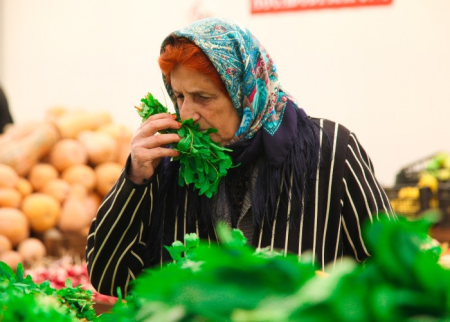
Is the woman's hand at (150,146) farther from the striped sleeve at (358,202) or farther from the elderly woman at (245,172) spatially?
the striped sleeve at (358,202)

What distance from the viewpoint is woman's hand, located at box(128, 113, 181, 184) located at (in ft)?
6.12

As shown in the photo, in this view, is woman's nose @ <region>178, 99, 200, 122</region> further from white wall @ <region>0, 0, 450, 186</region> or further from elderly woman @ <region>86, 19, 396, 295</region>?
white wall @ <region>0, 0, 450, 186</region>

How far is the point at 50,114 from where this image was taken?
14.7 ft

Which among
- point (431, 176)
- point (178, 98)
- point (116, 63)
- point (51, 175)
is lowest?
point (431, 176)

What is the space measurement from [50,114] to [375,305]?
13.2 feet

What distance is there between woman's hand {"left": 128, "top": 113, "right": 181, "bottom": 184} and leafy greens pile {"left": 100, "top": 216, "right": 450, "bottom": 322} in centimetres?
105

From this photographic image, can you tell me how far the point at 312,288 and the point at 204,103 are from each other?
1.19 meters

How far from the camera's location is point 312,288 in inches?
29.3

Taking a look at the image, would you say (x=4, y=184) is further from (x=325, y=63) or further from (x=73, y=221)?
(x=325, y=63)

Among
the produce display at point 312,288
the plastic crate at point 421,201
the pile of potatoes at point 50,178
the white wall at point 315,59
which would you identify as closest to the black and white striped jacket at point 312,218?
the produce display at point 312,288

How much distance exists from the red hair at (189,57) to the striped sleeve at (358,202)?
46 centimetres

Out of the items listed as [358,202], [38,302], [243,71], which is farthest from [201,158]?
[38,302]

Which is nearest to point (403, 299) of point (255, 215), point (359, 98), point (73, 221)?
point (255, 215)

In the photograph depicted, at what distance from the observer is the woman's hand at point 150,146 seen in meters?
1.86
